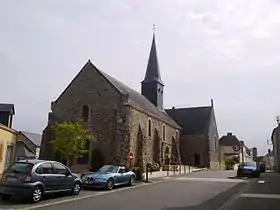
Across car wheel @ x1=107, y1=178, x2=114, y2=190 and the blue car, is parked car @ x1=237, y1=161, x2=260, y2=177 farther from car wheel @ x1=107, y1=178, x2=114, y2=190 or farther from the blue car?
car wheel @ x1=107, y1=178, x2=114, y2=190

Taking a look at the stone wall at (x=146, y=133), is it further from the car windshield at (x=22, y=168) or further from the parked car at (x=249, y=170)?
the car windshield at (x=22, y=168)

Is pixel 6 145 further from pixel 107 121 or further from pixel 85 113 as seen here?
pixel 85 113

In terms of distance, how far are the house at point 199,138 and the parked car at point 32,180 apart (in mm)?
37167

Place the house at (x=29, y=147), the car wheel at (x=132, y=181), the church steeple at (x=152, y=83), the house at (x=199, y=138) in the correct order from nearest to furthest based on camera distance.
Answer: the car wheel at (x=132, y=181)
the house at (x=29, y=147)
the church steeple at (x=152, y=83)
the house at (x=199, y=138)

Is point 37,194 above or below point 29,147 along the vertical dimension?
below

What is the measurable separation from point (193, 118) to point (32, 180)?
42.7 metres

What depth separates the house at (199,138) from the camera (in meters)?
49.3

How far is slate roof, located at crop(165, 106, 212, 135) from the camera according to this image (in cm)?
5078

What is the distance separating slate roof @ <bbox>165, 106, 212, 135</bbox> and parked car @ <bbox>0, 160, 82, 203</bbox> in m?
38.2

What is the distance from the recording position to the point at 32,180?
12.4 m

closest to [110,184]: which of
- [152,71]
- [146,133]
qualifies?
[146,133]

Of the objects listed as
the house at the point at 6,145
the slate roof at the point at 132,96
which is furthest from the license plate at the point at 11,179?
the slate roof at the point at 132,96

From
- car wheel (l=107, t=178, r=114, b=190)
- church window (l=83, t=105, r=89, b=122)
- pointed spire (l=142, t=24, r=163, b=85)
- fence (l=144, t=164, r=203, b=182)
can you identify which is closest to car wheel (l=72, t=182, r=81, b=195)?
car wheel (l=107, t=178, r=114, b=190)

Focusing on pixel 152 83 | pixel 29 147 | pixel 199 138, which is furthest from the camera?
pixel 199 138
